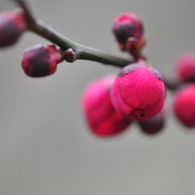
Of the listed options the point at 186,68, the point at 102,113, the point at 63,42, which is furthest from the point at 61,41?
the point at 186,68

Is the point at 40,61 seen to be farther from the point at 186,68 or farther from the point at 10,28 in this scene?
the point at 186,68

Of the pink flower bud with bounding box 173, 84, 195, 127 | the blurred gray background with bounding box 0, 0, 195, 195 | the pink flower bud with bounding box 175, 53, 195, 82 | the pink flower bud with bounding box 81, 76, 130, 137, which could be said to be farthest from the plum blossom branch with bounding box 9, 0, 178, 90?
the blurred gray background with bounding box 0, 0, 195, 195

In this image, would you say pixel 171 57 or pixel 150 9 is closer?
pixel 171 57

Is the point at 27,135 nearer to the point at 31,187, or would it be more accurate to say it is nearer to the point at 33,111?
the point at 33,111

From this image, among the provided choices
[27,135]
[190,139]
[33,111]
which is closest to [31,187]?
[27,135]

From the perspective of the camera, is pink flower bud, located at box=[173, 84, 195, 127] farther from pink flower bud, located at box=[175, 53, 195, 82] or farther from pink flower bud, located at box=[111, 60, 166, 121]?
pink flower bud, located at box=[111, 60, 166, 121]

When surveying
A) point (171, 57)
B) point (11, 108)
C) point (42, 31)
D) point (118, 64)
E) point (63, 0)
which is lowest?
point (171, 57)

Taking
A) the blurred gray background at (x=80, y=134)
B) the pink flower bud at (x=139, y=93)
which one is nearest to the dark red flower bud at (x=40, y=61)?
the pink flower bud at (x=139, y=93)
